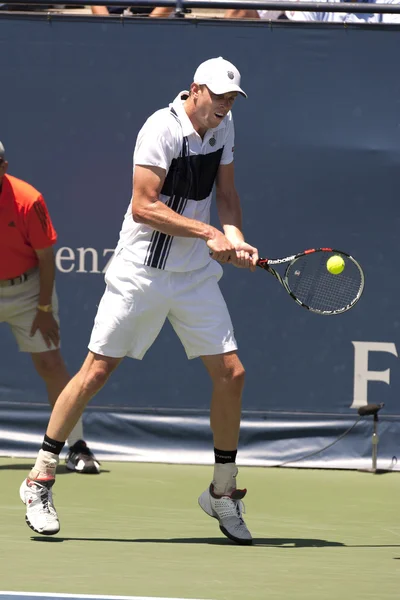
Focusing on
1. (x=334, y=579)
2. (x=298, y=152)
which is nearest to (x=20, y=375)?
(x=298, y=152)

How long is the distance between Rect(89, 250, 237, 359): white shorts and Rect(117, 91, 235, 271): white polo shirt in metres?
0.05

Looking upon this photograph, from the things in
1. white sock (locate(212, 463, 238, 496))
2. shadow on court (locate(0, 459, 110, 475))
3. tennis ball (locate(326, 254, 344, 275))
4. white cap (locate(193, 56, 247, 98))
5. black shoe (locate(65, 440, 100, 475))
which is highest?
white cap (locate(193, 56, 247, 98))

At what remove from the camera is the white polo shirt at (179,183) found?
4.56 meters

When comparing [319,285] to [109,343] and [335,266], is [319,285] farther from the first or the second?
[109,343]

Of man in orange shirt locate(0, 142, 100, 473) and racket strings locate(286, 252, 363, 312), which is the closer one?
racket strings locate(286, 252, 363, 312)

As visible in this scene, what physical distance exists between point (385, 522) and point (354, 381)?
4.28ft

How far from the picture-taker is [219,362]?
4566 millimetres

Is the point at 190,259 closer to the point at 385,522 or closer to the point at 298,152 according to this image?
the point at 385,522

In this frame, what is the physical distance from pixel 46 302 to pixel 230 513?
1867 millimetres

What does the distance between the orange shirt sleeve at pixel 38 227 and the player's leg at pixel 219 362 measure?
56.3 inches

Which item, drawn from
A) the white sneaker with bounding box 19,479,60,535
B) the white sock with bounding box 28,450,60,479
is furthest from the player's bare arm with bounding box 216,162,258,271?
the white sneaker with bounding box 19,479,60,535

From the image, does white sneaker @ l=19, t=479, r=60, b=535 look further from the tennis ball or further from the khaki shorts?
the khaki shorts

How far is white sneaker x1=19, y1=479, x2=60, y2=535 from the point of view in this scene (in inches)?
174

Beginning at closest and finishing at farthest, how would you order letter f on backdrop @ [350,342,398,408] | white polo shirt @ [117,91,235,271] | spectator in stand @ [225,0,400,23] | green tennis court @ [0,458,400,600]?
green tennis court @ [0,458,400,600] < white polo shirt @ [117,91,235,271] < letter f on backdrop @ [350,342,398,408] < spectator in stand @ [225,0,400,23]
